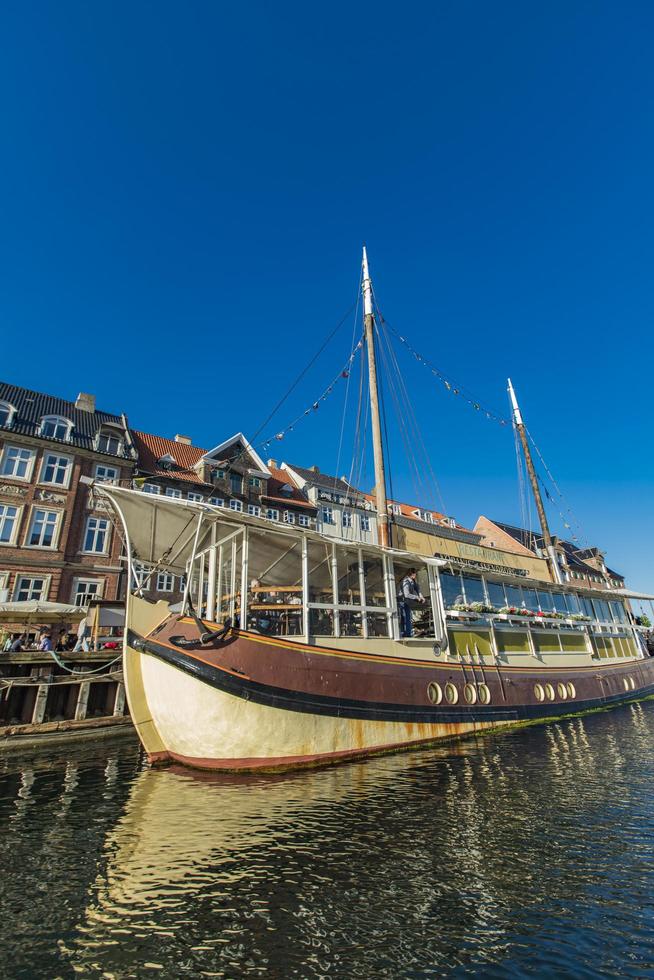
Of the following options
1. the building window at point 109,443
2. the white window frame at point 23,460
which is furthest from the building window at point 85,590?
the building window at point 109,443

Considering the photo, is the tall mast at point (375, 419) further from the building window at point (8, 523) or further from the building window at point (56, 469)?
the building window at point (8, 523)

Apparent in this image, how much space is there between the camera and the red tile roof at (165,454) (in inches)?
1260

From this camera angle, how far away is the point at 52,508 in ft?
88.3

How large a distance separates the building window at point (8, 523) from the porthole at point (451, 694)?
23.5 metres

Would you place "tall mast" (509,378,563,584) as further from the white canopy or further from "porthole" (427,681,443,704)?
the white canopy

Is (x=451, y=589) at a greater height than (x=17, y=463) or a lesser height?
lesser

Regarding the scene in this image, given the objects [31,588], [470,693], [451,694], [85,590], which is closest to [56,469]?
[31,588]

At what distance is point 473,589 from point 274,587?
748 centimetres

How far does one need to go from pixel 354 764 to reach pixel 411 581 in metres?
A: 4.92

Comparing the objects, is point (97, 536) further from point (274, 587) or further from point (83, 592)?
point (274, 587)

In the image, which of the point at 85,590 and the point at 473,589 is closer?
the point at 473,589

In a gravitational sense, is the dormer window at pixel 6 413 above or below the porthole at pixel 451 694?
above

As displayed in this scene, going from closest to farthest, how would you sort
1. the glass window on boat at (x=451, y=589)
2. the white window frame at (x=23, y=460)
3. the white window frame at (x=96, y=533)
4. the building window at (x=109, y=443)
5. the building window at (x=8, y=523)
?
the glass window on boat at (x=451, y=589) < the building window at (x=8, y=523) < the white window frame at (x=23, y=460) < the white window frame at (x=96, y=533) < the building window at (x=109, y=443)

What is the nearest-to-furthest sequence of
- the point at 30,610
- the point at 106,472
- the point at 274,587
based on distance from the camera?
the point at 274,587 < the point at 30,610 < the point at 106,472
